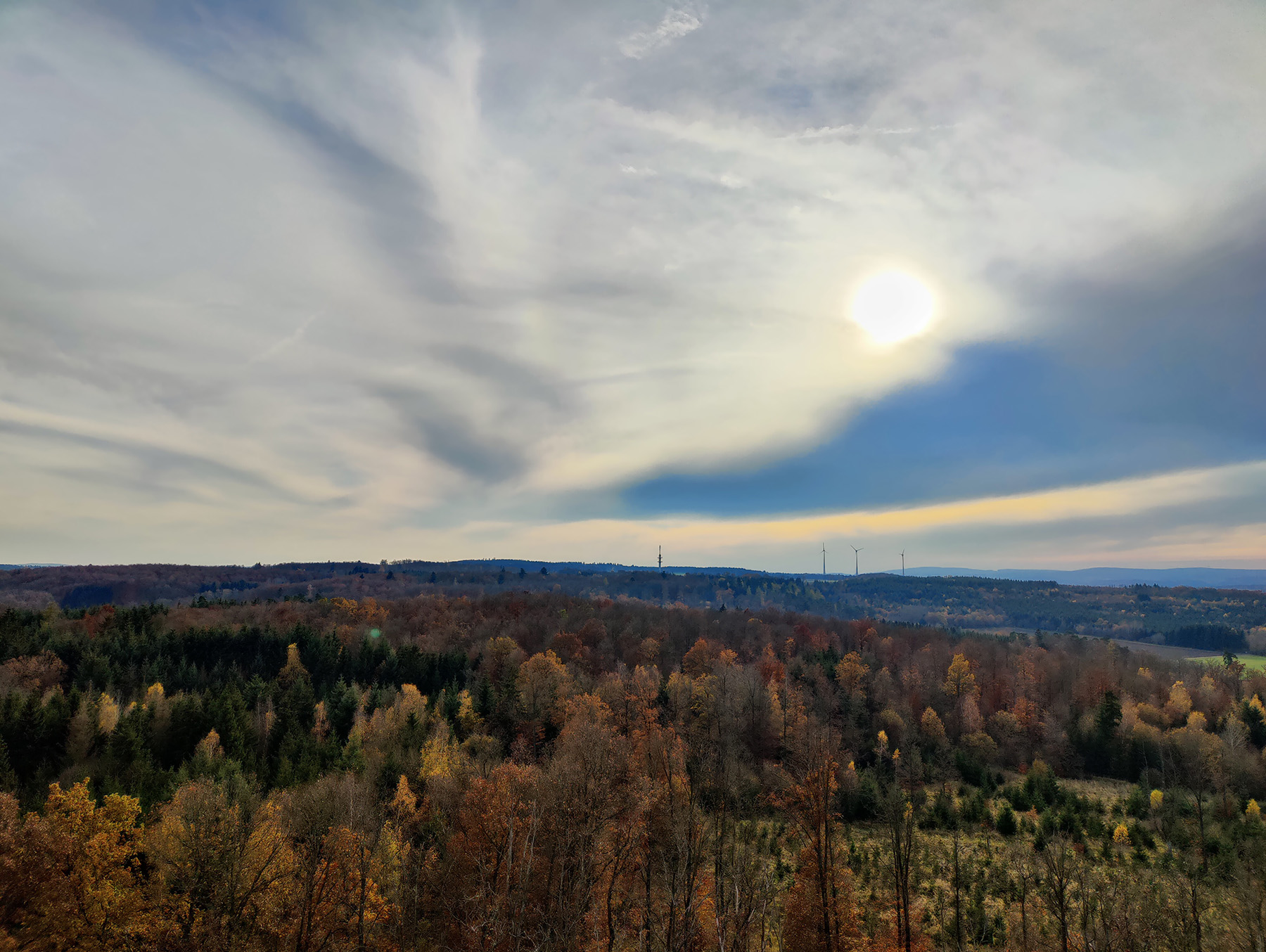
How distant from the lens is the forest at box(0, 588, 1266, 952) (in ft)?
116

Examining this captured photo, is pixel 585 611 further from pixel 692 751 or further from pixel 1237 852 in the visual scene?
pixel 1237 852

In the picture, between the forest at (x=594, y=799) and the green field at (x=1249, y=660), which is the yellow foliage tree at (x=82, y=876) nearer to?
the forest at (x=594, y=799)

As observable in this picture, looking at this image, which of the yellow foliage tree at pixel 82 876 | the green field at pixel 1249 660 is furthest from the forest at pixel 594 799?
the green field at pixel 1249 660

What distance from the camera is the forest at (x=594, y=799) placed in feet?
116

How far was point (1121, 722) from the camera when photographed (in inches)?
3853

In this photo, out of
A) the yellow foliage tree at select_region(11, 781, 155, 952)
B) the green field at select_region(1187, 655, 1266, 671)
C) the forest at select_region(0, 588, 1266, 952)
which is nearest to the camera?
the forest at select_region(0, 588, 1266, 952)

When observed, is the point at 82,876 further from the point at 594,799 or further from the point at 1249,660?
the point at 1249,660

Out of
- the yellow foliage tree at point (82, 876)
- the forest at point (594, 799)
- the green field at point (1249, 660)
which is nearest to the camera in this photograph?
the forest at point (594, 799)

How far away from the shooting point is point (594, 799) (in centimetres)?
3472

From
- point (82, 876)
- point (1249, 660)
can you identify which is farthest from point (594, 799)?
point (1249, 660)

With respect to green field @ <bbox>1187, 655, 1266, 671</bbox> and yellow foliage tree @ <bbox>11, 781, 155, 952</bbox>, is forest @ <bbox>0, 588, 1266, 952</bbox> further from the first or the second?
green field @ <bbox>1187, 655, 1266, 671</bbox>

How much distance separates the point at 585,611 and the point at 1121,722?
4552 inches

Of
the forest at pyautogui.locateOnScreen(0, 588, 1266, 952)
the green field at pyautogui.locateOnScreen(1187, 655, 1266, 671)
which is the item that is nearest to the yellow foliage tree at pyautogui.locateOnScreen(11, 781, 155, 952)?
the forest at pyautogui.locateOnScreen(0, 588, 1266, 952)

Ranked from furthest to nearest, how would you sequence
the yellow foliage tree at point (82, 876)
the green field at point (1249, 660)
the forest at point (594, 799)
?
1. the green field at point (1249, 660)
2. the yellow foliage tree at point (82, 876)
3. the forest at point (594, 799)
